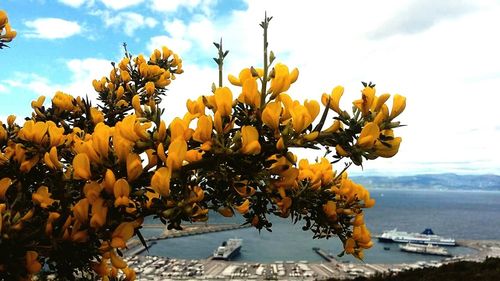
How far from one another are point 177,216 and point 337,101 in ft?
2.94

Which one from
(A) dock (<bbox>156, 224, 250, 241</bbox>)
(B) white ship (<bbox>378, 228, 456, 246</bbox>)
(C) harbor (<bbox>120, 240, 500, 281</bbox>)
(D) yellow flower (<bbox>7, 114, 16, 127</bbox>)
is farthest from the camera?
(A) dock (<bbox>156, 224, 250, 241</bbox>)

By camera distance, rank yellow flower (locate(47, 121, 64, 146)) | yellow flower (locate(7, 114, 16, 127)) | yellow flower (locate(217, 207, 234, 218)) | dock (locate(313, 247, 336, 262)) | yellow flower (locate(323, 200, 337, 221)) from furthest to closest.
Answer: dock (locate(313, 247, 336, 262))
yellow flower (locate(7, 114, 16, 127))
yellow flower (locate(323, 200, 337, 221))
yellow flower (locate(47, 121, 64, 146))
yellow flower (locate(217, 207, 234, 218))

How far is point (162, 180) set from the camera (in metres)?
1.50

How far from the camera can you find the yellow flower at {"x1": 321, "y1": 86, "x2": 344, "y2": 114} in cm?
179

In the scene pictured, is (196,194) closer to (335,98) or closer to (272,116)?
(272,116)

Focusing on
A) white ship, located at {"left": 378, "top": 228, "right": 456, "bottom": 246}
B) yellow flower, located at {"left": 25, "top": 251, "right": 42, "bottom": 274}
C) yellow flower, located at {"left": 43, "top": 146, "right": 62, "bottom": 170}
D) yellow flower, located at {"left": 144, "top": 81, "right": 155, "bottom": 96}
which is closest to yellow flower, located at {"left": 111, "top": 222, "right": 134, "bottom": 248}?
yellow flower, located at {"left": 25, "top": 251, "right": 42, "bottom": 274}

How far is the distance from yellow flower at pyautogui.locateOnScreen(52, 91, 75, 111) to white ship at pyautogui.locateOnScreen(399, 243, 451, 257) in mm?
88478

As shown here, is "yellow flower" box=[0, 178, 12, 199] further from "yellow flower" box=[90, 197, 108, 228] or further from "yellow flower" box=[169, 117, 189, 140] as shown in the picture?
"yellow flower" box=[169, 117, 189, 140]

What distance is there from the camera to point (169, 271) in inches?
2467

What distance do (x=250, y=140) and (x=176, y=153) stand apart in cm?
30

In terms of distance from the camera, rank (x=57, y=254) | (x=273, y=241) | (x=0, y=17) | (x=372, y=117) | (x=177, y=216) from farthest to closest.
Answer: (x=273, y=241)
(x=0, y=17)
(x=57, y=254)
(x=372, y=117)
(x=177, y=216)

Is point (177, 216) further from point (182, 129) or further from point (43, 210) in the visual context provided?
point (43, 210)

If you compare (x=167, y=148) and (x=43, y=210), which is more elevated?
(x=167, y=148)

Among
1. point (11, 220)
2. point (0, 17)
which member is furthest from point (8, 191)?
point (0, 17)
